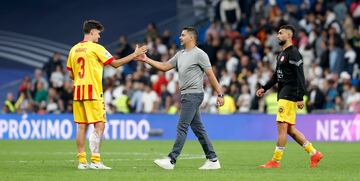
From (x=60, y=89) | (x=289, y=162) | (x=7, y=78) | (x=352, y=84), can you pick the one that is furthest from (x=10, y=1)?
(x=289, y=162)

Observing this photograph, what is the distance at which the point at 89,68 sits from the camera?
15.7 m

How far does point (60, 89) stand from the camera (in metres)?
35.6

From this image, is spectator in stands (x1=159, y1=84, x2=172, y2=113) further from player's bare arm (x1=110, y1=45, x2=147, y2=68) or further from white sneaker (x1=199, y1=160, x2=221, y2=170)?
player's bare arm (x1=110, y1=45, x2=147, y2=68)

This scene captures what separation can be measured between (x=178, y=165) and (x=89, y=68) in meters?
2.48

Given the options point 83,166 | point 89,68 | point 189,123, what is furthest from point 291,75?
point 83,166

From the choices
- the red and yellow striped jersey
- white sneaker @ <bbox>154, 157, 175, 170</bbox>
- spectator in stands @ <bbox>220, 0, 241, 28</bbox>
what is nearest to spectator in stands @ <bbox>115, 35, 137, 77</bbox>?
spectator in stands @ <bbox>220, 0, 241, 28</bbox>

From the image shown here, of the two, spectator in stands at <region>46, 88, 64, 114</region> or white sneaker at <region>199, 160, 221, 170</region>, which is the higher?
spectator in stands at <region>46, 88, 64, 114</region>

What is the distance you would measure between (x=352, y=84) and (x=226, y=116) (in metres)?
4.09

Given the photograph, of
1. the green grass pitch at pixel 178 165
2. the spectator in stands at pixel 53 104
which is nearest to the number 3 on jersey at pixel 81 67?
the green grass pitch at pixel 178 165

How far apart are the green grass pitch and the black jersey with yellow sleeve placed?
119cm

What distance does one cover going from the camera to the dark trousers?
612 inches

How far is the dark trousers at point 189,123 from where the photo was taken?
15.5 m

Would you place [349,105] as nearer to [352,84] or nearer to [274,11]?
[352,84]

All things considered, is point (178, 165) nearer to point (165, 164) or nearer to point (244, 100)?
point (165, 164)
